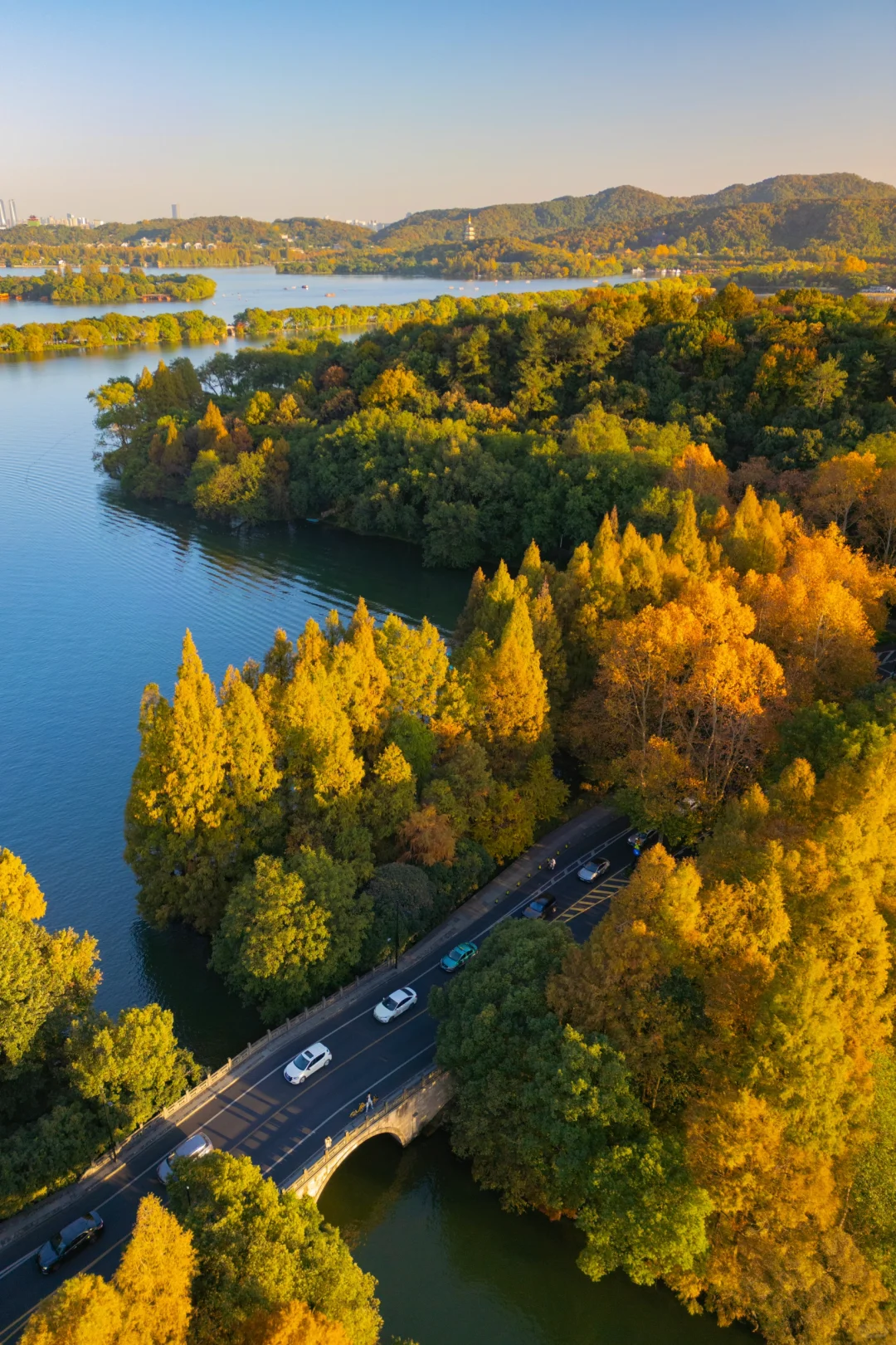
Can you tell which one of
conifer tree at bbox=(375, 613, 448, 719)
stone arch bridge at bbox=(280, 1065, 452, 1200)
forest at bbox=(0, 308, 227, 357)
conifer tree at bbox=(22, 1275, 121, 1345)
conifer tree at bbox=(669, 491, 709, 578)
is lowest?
stone arch bridge at bbox=(280, 1065, 452, 1200)

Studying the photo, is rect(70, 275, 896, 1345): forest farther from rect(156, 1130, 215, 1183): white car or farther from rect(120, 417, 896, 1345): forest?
rect(156, 1130, 215, 1183): white car

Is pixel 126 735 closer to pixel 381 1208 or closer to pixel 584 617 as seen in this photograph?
pixel 584 617

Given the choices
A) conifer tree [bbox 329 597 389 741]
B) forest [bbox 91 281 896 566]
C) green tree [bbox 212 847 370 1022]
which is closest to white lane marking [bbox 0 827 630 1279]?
green tree [bbox 212 847 370 1022]

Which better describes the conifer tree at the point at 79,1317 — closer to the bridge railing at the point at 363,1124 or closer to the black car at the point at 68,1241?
the black car at the point at 68,1241

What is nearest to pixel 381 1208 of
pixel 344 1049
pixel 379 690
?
pixel 344 1049

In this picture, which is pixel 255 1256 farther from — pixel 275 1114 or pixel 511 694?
pixel 511 694

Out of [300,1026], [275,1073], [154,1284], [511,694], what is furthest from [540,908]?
[154,1284]
